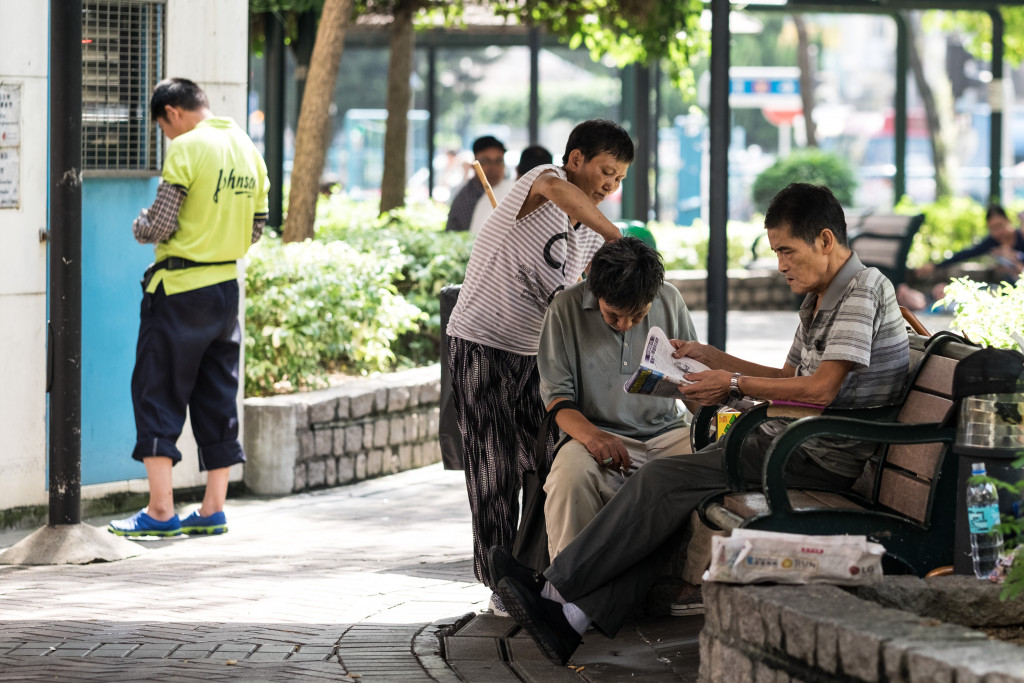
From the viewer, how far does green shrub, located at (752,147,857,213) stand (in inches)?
1035

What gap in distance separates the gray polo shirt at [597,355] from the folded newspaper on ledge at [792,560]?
150 cm

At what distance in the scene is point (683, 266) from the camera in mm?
17922

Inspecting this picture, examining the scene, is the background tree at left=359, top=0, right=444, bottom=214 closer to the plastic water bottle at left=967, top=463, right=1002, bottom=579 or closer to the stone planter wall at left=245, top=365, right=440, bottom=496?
the stone planter wall at left=245, top=365, right=440, bottom=496

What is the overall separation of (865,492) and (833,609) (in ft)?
4.57

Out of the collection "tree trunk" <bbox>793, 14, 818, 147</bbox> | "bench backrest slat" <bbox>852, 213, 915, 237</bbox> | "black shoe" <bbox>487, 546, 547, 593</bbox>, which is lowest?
"black shoe" <bbox>487, 546, 547, 593</bbox>

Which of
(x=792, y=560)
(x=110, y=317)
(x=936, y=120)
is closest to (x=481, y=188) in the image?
(x=110, y=317)

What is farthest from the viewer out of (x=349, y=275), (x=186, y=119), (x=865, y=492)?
(x=349, y=275)

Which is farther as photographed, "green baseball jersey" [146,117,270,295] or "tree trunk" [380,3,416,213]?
"tree trunk" [380,3,416,213]

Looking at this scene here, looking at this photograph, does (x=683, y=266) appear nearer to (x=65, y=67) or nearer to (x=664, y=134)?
(x=65, y=67)

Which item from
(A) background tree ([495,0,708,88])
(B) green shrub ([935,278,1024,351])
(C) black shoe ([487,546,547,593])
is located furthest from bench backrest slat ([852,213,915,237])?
(C) black shoe ([487,546,547,593])

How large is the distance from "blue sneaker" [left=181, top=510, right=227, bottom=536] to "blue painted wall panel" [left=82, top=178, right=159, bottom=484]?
0.56 metres

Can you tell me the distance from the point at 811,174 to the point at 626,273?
2216 centimetres

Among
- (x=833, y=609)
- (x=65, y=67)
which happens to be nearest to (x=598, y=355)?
(x=833, y=609)

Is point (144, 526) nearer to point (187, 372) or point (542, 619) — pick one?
point (187, 372)
